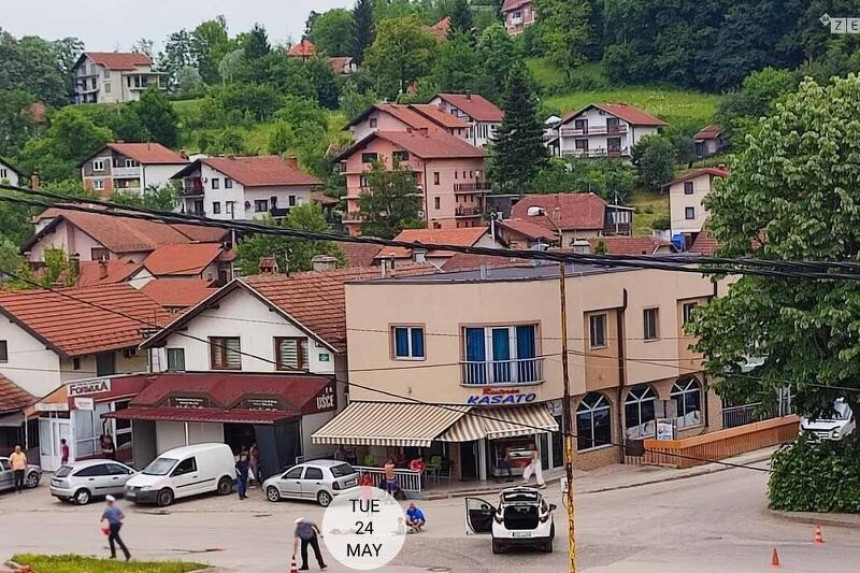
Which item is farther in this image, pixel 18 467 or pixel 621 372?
pixel 621 372

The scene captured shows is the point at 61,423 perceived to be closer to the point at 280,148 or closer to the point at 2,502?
the point at 2,502

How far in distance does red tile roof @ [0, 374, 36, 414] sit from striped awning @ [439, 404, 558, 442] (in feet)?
45.3

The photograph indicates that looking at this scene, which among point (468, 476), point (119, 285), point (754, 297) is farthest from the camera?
point (119, 285)

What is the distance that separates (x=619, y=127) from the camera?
121 m

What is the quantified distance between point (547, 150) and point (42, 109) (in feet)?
216

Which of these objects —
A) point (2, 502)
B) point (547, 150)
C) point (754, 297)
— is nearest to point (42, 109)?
point (547, 150)

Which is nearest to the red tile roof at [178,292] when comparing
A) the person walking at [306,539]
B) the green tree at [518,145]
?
the person walking at [306,539]

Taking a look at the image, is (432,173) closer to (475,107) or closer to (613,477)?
(475,107)

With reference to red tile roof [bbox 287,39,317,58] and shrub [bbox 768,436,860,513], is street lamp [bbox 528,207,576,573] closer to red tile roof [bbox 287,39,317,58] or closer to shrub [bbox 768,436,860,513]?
shrub [bbox 768,436,860,513]

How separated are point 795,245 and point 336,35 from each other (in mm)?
166808

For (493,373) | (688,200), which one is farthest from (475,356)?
(688,200)

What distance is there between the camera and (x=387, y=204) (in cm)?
9862

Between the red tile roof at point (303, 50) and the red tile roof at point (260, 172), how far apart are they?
215 feet

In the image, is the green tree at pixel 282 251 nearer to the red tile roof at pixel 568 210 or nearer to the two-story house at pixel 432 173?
the red tile roof at pixel 568 210
